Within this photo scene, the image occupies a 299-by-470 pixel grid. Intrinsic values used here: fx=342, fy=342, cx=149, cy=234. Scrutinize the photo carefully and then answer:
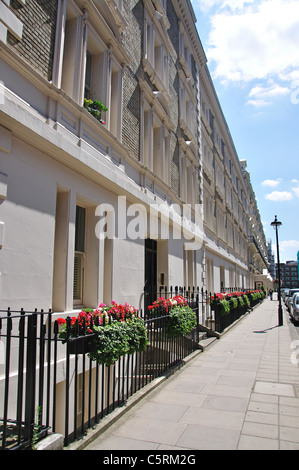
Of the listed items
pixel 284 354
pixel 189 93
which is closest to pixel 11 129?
pixel 284 354

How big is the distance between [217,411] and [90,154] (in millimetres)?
5384

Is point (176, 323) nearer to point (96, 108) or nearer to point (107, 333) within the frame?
point (107, 333)

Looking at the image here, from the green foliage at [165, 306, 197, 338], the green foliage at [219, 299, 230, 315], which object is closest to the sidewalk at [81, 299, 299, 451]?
the green foliage at [165, 306, 197, 338]

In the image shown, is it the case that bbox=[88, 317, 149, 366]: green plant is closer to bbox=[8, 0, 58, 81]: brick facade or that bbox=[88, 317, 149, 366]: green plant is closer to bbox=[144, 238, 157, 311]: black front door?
bbox=[8, 0, 58, 81]: brick facade

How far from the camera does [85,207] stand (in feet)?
25.7

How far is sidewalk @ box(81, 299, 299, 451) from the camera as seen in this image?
13.4 ft

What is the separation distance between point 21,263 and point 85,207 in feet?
9.37

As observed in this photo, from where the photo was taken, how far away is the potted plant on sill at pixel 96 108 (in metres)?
7.77

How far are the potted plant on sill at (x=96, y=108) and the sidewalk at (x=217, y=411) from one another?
596 cm

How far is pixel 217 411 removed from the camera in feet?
17.0

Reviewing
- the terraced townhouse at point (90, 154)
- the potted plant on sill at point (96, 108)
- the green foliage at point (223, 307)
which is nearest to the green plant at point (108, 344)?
the terraced townhouse at point (90, 154)

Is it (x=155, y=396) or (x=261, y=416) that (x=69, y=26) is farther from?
(x=261, y=416)

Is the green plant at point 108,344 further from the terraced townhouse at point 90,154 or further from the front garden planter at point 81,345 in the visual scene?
the terraced townhouse at point 90,154

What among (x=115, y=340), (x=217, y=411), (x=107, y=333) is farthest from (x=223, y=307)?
(x=107, y=333)
